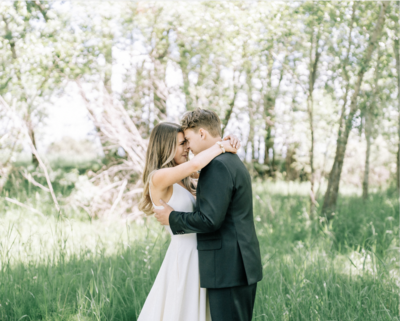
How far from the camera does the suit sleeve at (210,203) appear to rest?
2.15 metres

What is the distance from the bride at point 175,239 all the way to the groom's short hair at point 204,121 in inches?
5.0

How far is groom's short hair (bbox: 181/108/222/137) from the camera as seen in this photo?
2.48m

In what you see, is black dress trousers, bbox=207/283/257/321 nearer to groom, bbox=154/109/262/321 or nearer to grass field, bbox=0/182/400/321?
groom, bbox=154/109/262/321

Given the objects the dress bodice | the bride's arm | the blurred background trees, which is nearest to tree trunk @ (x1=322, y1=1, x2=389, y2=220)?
the blurred background trees

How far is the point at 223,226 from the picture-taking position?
7.54 ft

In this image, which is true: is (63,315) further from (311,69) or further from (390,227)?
(311,69)

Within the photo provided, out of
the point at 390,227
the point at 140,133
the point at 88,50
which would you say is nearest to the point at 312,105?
the point at 390,227

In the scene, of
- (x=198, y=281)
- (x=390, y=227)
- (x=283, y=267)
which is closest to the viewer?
(x=198, y=281)

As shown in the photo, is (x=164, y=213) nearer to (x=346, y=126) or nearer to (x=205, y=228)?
(x=205, y=228)

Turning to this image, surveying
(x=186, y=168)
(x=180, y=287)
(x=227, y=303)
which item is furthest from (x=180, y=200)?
(x=227, y=303)

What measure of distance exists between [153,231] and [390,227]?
398 cm

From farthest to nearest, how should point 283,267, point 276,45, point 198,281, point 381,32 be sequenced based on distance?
point 276,45
point 381,32
point 283,267
point 198,281

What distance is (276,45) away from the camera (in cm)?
689

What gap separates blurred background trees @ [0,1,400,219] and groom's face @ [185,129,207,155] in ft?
13.2
